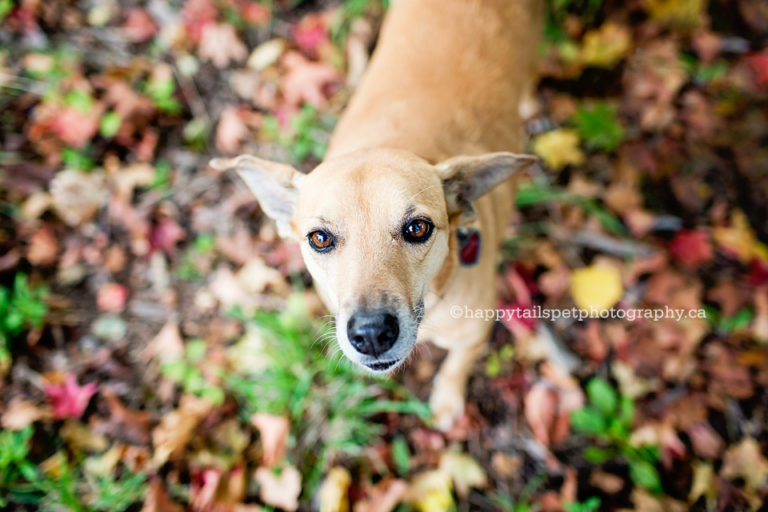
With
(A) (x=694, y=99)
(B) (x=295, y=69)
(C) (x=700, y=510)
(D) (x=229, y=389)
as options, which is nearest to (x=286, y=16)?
(B) (x=295, y=69)

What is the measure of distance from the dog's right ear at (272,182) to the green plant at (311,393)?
1.02 metres

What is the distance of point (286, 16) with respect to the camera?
4.66 meters

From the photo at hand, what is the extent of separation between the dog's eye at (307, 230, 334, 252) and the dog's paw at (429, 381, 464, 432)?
1625mm

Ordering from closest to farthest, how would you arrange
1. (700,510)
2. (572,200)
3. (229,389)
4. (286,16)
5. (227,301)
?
(700,510) → (229,389) → (227,301) → (572,200) → (286,16)

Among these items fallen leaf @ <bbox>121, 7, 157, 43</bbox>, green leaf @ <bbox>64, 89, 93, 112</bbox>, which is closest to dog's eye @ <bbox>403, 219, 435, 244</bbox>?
green leaf @ <bbox>64, 89, 93, 112</bbox>

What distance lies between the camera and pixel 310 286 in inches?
146

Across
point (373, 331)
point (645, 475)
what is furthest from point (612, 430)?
point (373, 331)

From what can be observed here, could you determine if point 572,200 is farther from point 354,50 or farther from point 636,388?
point 354,50

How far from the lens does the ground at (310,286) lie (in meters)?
3.18

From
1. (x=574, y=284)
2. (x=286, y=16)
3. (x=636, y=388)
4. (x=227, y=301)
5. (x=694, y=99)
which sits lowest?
(x=636, y=388)

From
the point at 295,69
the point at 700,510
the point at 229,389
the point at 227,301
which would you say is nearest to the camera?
the point at 700,510

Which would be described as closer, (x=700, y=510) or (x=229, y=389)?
(x=700, y=510)

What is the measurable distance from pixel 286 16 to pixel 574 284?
3.88 meters

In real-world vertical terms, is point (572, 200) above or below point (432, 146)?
below
